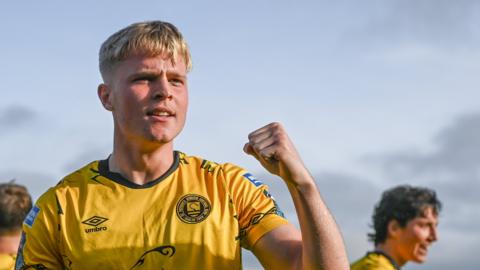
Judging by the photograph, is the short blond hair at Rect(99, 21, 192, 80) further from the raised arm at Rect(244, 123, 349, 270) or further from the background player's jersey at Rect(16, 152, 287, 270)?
the raised arm at Rect(244, 123, 349, 270)

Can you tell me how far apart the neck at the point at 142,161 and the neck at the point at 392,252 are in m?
5.70

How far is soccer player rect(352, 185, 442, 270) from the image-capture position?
10148 millimetres

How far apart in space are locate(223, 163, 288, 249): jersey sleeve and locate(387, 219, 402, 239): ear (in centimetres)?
573

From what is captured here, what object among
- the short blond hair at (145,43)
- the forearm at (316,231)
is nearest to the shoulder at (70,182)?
the short blond hair at (145,43)

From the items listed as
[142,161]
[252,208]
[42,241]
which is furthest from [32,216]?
[252,208]

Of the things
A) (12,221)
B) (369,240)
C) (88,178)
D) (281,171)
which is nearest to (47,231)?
(88,178)

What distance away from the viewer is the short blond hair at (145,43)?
4.81 m

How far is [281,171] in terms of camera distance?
4.29 metres

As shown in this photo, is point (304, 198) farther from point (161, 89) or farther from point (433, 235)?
point (433, 235)

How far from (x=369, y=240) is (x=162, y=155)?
6.77 meters

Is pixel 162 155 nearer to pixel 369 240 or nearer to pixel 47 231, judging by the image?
pixel 47 231

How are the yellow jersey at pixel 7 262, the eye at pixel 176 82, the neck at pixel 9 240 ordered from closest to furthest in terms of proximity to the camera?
the eye at pixel 176 82
the yellow jersey at pixel 7 262
the neck at pixel 9 240

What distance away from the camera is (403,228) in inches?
411

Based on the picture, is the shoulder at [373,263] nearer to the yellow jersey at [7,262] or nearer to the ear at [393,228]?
the ear at [393,228]
